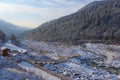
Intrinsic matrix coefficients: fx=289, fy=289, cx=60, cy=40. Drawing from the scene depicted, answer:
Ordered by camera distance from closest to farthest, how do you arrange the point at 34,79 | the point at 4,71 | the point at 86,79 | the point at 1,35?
the point at 34,79 < the point at 4,71 < the point at 86,79 < the point at 1,35

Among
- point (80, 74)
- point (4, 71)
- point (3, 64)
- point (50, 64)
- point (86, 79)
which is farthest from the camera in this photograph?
point (50, 64)

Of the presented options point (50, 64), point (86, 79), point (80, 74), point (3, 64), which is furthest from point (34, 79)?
point (50, 64)

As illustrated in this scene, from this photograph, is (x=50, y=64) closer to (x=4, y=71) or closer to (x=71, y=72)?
(x=71, y=72)

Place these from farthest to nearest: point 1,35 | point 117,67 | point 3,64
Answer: point 1,35 → point 117,67 → point 3,64

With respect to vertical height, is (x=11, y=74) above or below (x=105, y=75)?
above

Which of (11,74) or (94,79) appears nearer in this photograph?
(11,74)

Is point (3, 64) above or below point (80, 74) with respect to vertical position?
above

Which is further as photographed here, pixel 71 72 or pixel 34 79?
pixel 71 72

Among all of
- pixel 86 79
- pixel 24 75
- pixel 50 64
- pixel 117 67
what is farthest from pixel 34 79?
pixel 117 67

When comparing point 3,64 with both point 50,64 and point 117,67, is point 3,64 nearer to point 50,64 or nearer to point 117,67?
point 50,64

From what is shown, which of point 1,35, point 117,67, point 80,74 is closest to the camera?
point 80,74
